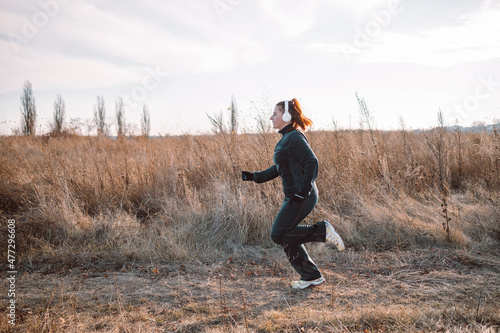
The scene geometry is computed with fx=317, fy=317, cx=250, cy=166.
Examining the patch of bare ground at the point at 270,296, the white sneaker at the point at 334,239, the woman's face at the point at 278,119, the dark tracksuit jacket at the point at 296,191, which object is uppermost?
the woman's face at the point at 278,119

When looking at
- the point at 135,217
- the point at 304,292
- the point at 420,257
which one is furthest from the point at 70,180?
the point at 420,257

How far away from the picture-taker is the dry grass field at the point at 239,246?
2.72m

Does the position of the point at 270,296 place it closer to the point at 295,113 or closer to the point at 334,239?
the point at 334,239

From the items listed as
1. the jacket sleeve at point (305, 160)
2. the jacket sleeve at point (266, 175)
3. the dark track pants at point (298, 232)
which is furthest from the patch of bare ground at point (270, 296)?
the jacket sleeve at point (266, 175)

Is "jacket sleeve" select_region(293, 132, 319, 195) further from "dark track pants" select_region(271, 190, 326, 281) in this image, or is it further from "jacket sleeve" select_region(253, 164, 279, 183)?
"jacket sleeve" select_region(253, 164, 279, 183)

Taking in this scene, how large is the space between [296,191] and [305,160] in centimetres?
33

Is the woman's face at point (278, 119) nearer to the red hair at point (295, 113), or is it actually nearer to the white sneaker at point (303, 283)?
the red hair at point (295, 113)

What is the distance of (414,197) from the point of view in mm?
6148

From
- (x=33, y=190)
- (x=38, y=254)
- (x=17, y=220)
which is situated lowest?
(x=38, y=254)

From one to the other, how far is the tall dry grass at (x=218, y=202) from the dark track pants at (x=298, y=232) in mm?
1459

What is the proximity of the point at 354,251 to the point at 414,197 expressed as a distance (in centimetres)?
247

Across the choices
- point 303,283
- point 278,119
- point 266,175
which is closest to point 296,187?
point 266,175

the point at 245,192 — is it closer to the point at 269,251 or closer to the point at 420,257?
the point at 269,251

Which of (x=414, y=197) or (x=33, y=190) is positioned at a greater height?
(x=33, y=190)
